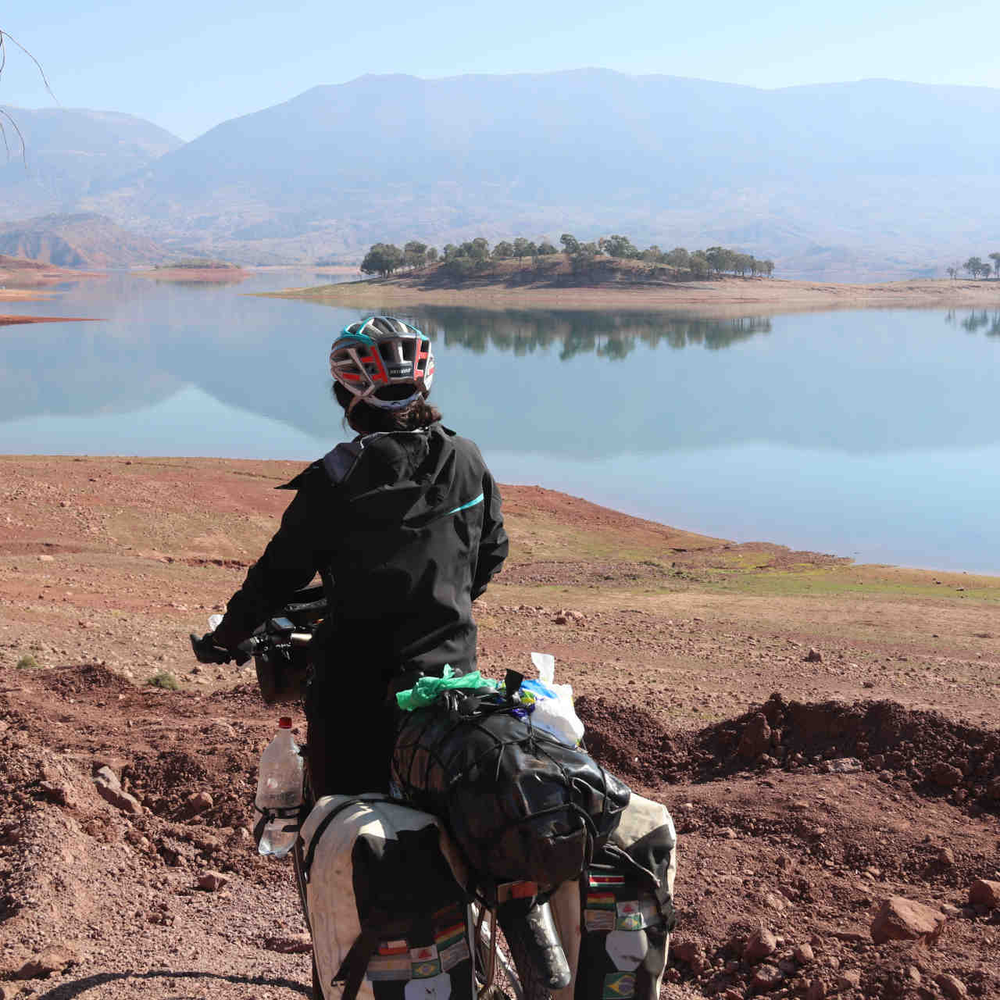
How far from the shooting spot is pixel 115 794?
530 cm

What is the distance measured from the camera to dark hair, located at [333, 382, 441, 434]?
315 cm

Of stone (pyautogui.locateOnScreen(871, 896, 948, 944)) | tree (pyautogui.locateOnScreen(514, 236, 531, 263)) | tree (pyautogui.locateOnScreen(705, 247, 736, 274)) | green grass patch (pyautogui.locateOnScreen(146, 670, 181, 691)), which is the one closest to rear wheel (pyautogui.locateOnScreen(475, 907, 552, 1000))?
stone (pyautogui.locateOnScreen(871, 896, 948, 944))

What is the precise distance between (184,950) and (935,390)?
147 ft

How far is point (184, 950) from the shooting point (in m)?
4.07

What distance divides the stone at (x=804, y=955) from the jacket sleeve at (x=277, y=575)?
2.27m

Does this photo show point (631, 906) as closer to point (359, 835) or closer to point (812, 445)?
point (359, 835)

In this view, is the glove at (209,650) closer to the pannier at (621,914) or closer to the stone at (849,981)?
the pannier at (621,914)

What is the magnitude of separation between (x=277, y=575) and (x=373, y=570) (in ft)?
1.10

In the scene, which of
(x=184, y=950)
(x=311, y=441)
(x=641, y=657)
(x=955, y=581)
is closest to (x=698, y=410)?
(x=311, y=441)

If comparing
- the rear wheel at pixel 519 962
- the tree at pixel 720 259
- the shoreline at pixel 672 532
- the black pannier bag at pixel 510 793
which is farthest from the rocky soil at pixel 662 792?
the tree at pixel 720 259

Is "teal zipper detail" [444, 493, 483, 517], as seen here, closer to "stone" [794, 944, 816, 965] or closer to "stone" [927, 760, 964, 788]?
"stone" [794, 944, 816, 965]

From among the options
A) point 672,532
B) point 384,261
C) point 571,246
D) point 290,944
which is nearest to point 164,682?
point 290,944

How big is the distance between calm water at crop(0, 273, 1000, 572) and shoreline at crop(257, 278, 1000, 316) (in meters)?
24.5

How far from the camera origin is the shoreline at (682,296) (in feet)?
312
